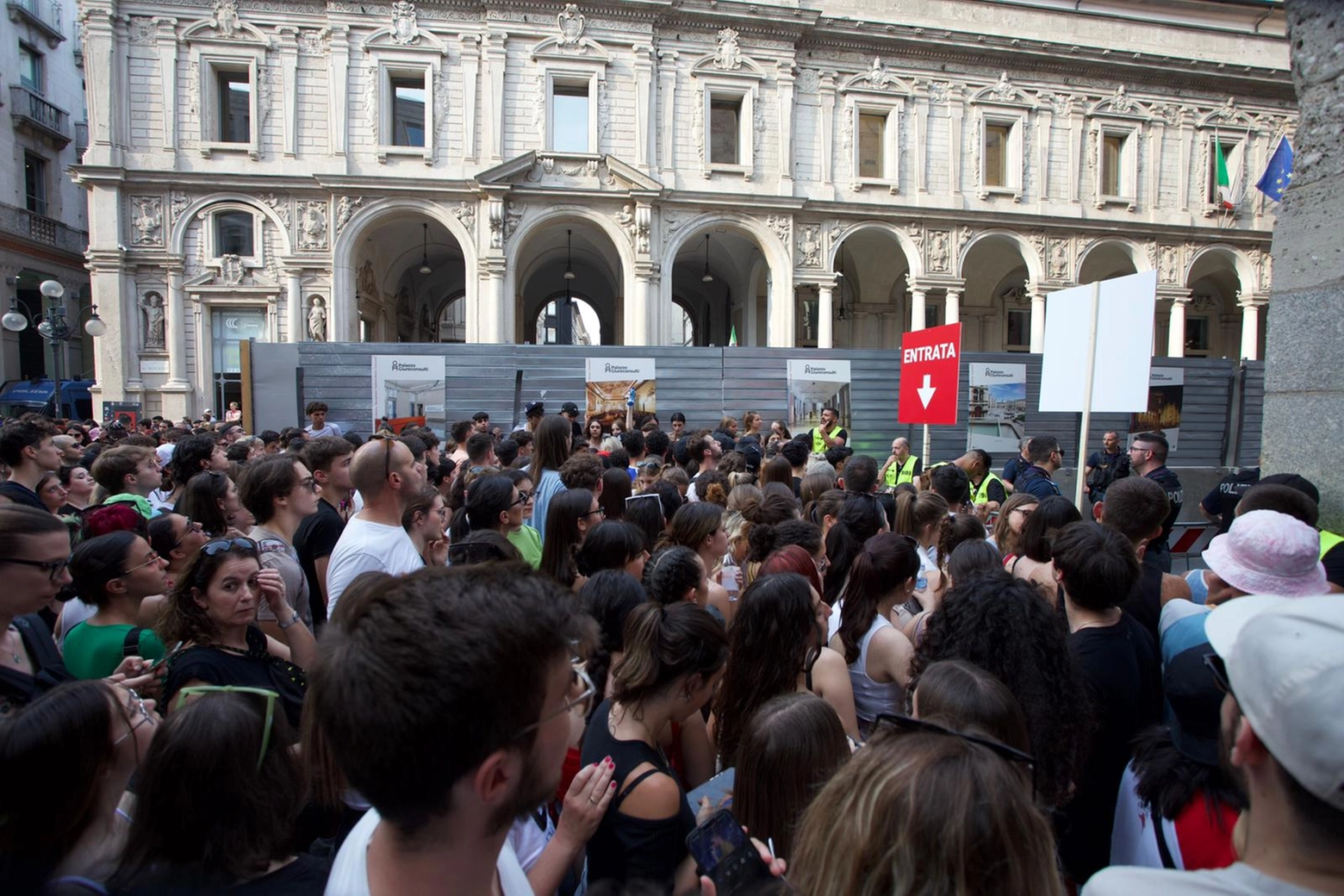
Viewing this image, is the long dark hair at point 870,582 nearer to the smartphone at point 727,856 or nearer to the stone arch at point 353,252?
the smartphone at point 727,856

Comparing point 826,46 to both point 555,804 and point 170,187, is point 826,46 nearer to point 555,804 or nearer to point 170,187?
point 170,187

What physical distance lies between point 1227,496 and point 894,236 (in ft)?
65.9

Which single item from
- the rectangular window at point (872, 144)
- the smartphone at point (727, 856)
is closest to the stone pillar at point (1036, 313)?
the rectangular window at point (872, 144)

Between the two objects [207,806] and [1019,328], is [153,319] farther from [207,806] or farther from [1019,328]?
[1019,328]

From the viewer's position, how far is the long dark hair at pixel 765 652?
254 centimetres

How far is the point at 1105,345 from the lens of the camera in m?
5.17

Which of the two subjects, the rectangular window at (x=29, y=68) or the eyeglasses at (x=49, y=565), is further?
the rectangular window at (x=29, y=68)

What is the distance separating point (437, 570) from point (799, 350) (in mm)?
16402

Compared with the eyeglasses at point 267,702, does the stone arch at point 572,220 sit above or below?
above

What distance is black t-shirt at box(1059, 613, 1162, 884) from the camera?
239 cm

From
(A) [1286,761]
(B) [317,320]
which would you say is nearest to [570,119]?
(B) [317,320]

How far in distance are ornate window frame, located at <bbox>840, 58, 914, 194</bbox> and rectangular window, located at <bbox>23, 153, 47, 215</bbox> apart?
27.6 meters

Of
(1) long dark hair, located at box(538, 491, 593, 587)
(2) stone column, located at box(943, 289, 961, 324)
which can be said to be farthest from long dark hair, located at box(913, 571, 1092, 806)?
Result: (2) stone column, located at box(943, 289, 961, 324)

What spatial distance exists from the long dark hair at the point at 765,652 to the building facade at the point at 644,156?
1958 centimetres
